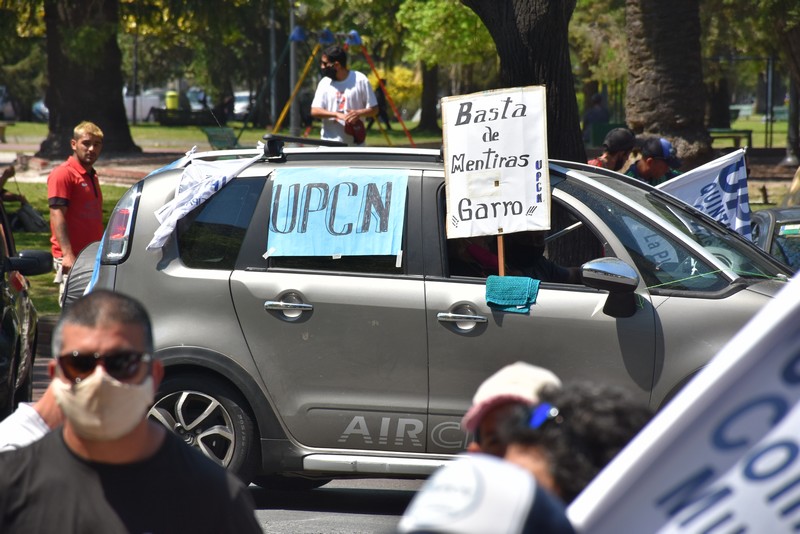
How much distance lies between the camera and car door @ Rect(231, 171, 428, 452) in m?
6.10

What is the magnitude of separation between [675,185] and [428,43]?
21640 mm

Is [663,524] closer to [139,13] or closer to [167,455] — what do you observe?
[167,455]

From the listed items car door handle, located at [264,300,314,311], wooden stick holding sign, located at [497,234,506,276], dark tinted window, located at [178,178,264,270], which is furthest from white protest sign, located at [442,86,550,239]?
dark tinted window, located at [178,178,264,270]

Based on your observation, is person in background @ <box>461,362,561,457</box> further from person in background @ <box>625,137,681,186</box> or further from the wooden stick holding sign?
person in background @ <box>625,137,681,186</box>

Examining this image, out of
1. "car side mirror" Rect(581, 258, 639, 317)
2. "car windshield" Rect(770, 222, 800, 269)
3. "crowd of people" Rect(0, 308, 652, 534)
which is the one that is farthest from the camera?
"car windshield" Rect(770, 222, 800, 269)

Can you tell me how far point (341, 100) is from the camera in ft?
37.9

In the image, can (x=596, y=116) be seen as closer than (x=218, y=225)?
No

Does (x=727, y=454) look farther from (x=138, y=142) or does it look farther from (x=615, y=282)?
(x=138, y=142)

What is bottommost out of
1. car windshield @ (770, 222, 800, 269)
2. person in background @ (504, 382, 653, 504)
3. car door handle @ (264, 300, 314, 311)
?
car windshield @ (770, 222, 800, 269)

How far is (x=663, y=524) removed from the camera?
1960 mm

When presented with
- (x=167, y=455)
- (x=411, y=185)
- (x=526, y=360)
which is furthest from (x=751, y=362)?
(x=411, y=185)

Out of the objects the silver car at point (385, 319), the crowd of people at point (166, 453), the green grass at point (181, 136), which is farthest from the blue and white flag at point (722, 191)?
the green grass at point (181, 136)

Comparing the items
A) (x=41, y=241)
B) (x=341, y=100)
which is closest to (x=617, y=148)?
(x=341, y=100)

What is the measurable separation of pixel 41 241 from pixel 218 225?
10.1m
